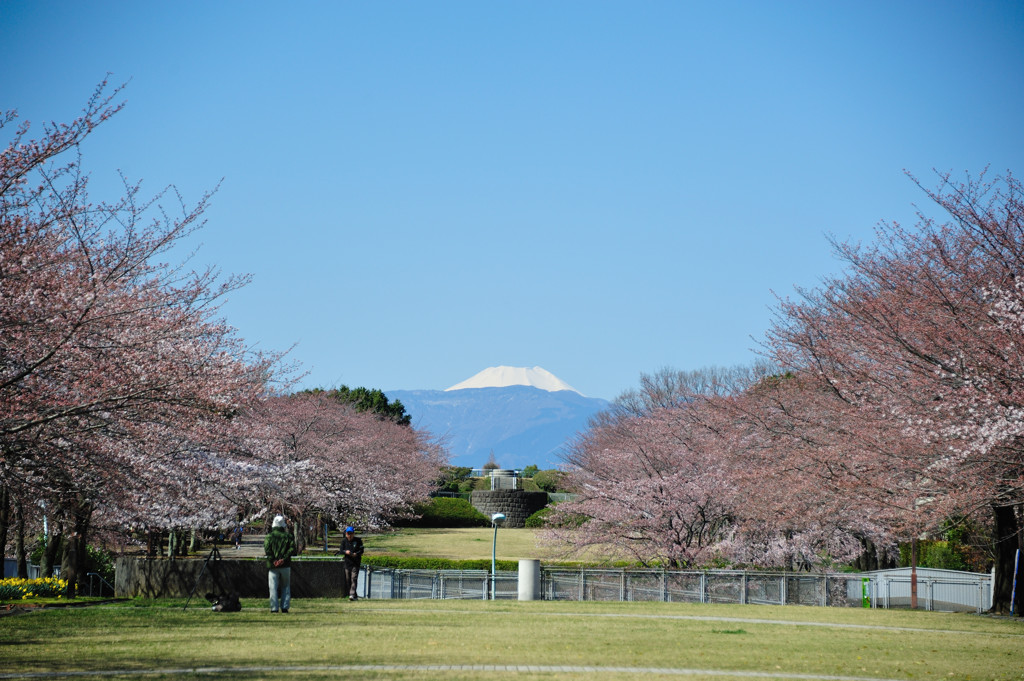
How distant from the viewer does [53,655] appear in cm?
1120

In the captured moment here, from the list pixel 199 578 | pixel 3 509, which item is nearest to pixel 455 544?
pixel 199 578

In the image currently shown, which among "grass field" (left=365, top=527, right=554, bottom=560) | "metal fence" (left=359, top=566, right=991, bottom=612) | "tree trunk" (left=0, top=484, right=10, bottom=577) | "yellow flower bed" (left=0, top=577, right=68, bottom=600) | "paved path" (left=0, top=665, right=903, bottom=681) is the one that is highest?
"tree trunk" (left=0, top=484, right=10, bottom=577)

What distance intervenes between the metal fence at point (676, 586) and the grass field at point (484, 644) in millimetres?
5733

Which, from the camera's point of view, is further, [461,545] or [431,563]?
[461,545]

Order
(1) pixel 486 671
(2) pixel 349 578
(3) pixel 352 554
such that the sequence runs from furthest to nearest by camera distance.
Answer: (2) pixel 349 578
(3) pixel 352 554
(1) pixel 486 671

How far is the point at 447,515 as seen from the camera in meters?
81.1

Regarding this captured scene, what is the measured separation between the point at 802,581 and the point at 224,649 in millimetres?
17979

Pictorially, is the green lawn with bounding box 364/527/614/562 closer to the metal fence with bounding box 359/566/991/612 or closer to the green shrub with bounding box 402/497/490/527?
the green shrub with bounding box 402/497/490/527

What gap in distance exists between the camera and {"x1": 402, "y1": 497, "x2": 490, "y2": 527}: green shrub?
80.2 meters

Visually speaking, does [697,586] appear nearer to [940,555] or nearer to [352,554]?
[352,554]

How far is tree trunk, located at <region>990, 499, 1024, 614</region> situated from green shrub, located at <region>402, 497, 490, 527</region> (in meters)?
60.2

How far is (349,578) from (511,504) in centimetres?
6752

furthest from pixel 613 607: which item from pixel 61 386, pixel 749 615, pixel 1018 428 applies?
pixel 61 386

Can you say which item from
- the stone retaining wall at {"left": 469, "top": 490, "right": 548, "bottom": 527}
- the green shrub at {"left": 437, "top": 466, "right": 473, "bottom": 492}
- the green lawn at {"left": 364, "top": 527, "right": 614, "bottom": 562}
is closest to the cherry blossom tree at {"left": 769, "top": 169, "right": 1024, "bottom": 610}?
the green lawn at {"left": 364, "top": 527, "right": 614, "bottom": 562}
